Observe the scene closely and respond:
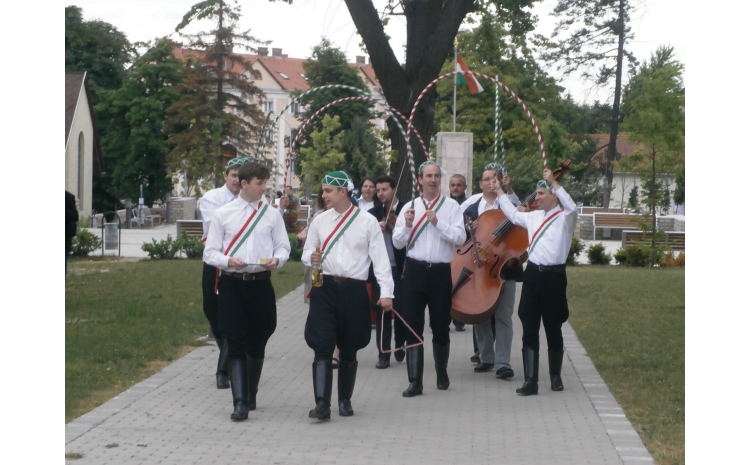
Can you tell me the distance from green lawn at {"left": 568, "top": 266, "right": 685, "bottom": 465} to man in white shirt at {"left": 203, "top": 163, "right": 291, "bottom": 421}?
2930 mm

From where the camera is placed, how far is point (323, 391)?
8031 mm

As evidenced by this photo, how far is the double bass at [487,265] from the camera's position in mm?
9922

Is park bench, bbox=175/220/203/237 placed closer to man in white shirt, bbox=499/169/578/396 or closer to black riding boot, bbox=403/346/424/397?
black riding boot, bbox=403/346/424/397

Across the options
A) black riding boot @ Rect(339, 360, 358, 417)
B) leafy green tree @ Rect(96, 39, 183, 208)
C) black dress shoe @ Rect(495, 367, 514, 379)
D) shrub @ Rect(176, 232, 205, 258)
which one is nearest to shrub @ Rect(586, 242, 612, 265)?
shrub @ Rect(176, 232, 205, 258)

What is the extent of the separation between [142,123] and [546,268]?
196 feet

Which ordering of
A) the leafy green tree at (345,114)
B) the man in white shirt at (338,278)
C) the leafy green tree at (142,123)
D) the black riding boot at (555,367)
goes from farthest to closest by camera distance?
the leafy green tree at (142,123)
the leafy green tree at (345,114)
the black riding boot at (555,367)
the man in white shirt at (338,278)

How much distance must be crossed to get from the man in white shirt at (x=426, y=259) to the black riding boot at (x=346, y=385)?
100 centimetres

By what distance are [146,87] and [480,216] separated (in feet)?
198

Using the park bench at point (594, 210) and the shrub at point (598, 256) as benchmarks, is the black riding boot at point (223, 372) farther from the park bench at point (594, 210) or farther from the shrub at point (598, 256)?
the park bench at point (594, 210)

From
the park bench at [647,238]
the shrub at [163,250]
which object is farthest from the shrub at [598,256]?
the shrub at [163,250]

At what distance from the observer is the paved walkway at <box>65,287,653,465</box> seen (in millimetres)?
6879

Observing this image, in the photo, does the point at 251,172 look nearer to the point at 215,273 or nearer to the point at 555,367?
the point at 215,273

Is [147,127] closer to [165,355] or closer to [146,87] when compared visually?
[146,87]

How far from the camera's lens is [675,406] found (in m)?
8.62
